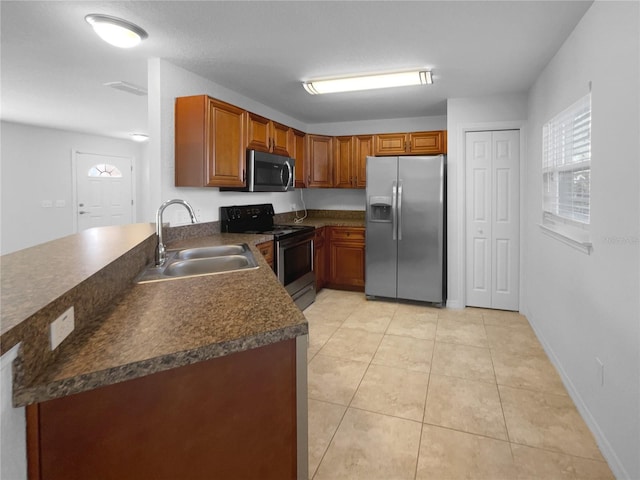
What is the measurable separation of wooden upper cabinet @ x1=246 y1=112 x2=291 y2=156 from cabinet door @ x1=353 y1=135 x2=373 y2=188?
3.55ft

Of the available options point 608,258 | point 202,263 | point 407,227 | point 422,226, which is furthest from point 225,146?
point 608,258

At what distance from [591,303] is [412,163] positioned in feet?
7.86

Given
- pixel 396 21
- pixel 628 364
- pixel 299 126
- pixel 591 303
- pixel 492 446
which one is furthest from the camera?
pixel 299 126

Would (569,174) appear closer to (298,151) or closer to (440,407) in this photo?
(440,407)

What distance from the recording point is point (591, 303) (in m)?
1.96

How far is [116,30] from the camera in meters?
2.26

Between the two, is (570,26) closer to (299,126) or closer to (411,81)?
(411,81)

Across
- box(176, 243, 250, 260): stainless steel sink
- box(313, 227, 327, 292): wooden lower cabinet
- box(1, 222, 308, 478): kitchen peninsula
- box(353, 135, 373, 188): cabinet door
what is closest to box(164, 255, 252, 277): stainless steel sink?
box(176, 243, 250, 260): stainless steel sink

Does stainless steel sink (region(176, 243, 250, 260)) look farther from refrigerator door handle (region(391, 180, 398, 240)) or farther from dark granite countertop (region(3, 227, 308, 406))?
refrigerator door handle (region(391, 180, 398, 240))

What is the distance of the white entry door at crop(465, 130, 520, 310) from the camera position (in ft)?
12.5

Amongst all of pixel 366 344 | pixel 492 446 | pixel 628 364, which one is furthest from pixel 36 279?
pixel 366 344

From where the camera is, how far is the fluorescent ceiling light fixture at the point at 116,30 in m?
2.18

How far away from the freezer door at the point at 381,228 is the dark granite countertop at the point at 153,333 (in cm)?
275

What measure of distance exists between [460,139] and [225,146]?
246 cm
